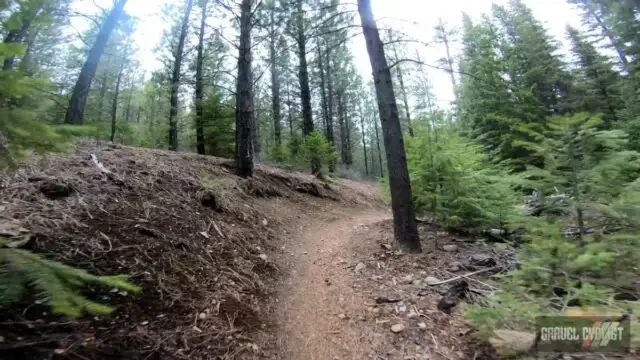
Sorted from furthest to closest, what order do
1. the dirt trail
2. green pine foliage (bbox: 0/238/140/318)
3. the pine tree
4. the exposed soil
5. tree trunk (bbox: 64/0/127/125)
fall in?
the pine tree, tree trunk (bbox: 64/0/127/125), the dirt trail, the exposed soil, green pine foliage (bbox: 0/238/140/318)

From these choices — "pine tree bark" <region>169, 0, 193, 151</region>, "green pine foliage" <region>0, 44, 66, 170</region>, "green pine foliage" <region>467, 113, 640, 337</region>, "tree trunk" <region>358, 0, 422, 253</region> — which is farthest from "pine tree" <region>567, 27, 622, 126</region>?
"green pine foliage" <region>0, 44, 66, 170</region>

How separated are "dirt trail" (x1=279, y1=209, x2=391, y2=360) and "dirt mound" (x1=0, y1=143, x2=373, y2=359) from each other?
325 millimetres

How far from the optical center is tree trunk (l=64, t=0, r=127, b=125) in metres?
7.38

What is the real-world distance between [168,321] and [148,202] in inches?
84.7

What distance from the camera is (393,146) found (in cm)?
511

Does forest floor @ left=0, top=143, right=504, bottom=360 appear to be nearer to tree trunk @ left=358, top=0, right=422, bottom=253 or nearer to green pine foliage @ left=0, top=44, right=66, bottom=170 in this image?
tree trunk @ left=358, top=0, right=422, bottom=253

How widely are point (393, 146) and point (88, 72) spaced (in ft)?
25.1

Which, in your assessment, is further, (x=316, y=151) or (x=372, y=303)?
(x=316, y=151)

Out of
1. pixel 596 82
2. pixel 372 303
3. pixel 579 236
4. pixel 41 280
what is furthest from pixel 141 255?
pixel 596 82

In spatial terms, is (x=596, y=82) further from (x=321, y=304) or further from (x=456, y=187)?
(x=321, y=304)

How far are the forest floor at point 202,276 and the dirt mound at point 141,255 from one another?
1 cm

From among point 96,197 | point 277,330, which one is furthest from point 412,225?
point 96,197

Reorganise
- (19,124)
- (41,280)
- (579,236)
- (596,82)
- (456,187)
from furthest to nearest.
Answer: (596,82), (456,187), (579,236), (19,124), (41,280)

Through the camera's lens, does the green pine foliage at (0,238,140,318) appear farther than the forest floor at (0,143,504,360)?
No
